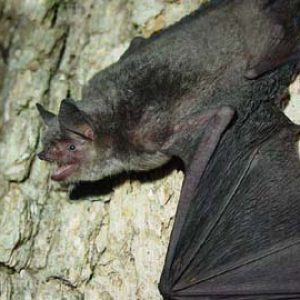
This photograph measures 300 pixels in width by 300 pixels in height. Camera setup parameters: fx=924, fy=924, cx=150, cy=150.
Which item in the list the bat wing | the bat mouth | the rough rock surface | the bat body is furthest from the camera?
the bat mouth

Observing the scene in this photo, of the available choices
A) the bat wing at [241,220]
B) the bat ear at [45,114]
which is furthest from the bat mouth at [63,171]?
the bat wing at [241,220]

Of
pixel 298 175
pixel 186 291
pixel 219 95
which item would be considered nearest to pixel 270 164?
pixel 298 175

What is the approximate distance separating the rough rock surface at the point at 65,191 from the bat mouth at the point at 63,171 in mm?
229

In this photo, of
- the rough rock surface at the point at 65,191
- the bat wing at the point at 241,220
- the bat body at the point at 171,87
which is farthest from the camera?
the rough rock surface at the point at 65,191

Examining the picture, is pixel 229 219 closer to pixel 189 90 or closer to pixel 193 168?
pixel 193 168

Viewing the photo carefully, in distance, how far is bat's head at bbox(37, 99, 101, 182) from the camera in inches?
263

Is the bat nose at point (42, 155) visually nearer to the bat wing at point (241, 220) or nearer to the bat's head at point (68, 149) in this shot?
the bat's head at point (68, 149)

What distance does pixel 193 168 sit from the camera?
20.5 ft

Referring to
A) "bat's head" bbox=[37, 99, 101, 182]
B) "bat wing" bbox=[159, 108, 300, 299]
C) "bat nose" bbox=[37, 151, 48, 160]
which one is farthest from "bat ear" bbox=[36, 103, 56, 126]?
"bat wing" bbox=[159, 108, 300, 299]

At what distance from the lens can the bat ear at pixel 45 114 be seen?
675cm

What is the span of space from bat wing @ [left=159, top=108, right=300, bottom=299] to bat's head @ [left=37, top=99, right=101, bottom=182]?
86cm

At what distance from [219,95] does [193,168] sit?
542 mm

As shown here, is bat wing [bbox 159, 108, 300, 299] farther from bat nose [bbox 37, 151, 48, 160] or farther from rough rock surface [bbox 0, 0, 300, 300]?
bat nose [bbox 37, 151, 48, 160]

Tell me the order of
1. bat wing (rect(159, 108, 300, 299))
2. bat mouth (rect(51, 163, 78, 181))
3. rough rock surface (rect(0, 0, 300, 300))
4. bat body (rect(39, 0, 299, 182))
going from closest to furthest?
bat wing (rect(159, 108, 300, 299))
bat body (rect(39, 0, 299, 182))
rough rock surface (rect(0, 0, 300, 300))
bat mouth (rect(51, 163, 78, 181))
